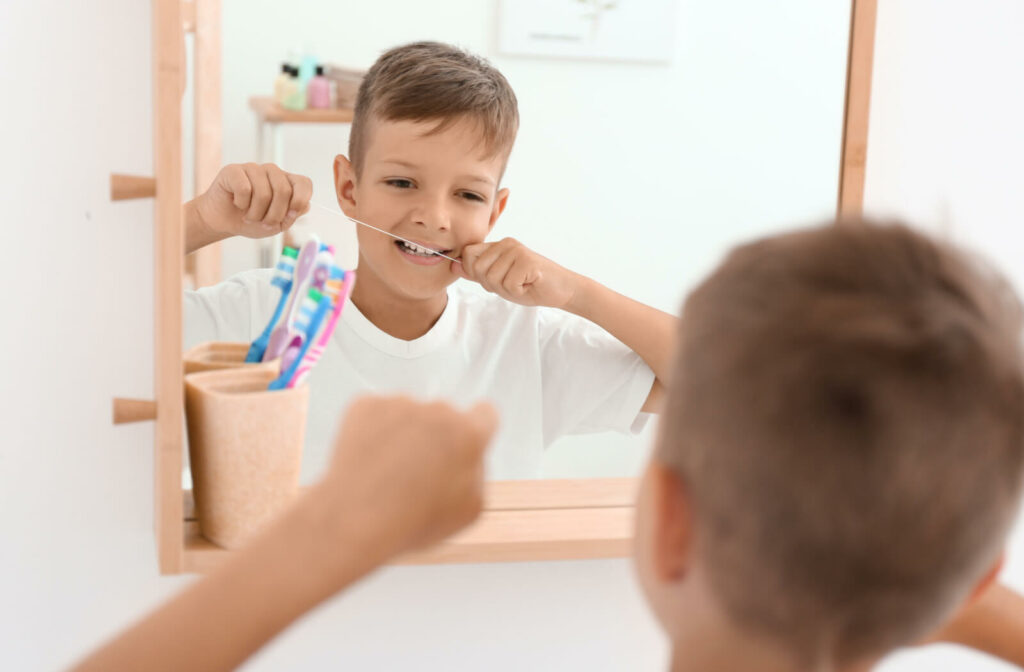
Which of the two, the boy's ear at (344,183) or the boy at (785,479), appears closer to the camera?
the boy at (785,479)

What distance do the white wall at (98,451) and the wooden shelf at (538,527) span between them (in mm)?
45

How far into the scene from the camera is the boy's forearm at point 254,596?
42cm

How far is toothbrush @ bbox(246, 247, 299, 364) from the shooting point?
739 mm

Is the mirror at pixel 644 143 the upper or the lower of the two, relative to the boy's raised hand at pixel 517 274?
upper

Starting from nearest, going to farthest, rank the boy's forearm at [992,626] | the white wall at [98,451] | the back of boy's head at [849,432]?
1. the back of boy's head at [849,432]
2. the boy's forearm at [992,626]
3. the white wall at [98,451]

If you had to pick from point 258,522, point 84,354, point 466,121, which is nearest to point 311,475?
point 258,522

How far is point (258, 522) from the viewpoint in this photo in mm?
729

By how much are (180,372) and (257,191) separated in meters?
0.15

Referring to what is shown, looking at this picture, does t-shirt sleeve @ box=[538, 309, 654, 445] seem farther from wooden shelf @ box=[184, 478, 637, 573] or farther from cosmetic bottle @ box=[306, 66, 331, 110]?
cosmetic bottle @ box=[306, 66, 331, 110]

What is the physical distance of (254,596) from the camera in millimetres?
426

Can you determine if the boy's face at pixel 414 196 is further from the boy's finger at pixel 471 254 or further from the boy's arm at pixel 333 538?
the boy's arm at pixel 333 538

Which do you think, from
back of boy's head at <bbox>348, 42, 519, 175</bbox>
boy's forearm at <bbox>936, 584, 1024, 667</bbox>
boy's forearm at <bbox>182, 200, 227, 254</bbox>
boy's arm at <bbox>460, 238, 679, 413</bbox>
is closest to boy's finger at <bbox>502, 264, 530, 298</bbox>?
boy's arm at <bbox>460, 238, 679, 413</bbox>

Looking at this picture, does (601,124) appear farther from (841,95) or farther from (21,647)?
(21,647)

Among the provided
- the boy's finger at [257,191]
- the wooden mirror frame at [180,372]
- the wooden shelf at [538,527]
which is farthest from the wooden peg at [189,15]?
the wooden shelf at [538,527]
